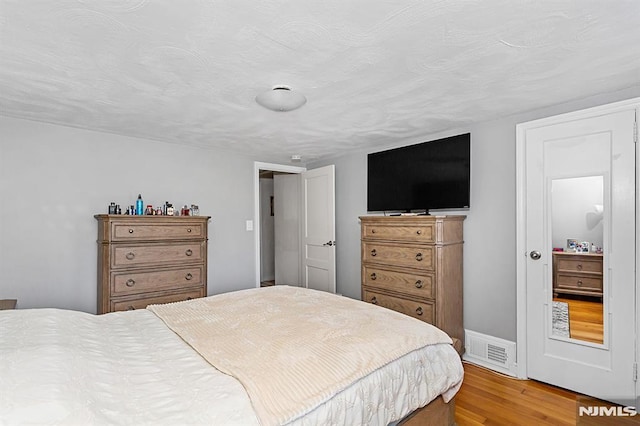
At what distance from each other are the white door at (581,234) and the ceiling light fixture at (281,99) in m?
1.90

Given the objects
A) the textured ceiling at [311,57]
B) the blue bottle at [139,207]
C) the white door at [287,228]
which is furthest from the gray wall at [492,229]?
the blue bottle at [139,207]

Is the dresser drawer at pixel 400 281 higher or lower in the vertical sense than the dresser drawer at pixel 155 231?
lower

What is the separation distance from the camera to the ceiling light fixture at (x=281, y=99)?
221 cm

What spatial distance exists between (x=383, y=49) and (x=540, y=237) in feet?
6.72

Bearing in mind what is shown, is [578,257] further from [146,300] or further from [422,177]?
[146,300]

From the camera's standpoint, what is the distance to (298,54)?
176 centimetres

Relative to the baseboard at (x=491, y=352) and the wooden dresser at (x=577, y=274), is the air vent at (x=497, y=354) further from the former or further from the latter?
the wooden dresser at (x=577, y=274)

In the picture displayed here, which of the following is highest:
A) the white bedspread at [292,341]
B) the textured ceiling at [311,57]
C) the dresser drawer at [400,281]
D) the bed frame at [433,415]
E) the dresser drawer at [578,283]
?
the textured ceiling at [311,57]

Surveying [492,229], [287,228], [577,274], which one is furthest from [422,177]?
[287,228]

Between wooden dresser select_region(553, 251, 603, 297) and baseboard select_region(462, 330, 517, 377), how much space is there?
0.64 m

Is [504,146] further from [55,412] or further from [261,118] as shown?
[55,412]

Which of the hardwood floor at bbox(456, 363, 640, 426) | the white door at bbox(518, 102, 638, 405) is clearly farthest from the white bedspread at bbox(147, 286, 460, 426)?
the white door at bbox(518, 102, 638, 405)

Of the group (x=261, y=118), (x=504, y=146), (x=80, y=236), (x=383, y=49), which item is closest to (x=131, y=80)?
(x=261, y=118)

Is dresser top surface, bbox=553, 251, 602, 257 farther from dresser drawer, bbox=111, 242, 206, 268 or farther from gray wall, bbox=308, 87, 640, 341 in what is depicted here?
dresser drawer, bbox=111, 242, 206, 268
